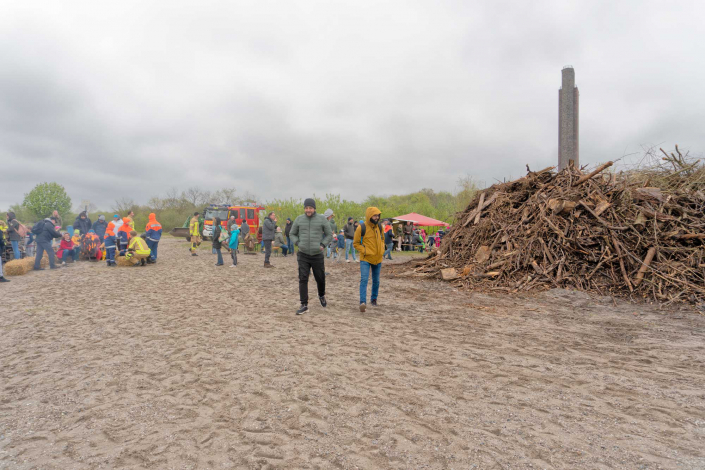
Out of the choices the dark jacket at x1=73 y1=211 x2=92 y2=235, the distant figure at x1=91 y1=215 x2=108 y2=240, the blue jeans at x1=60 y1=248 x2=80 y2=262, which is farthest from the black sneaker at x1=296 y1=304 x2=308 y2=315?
the distant figure at x1=91 y1=215 x2=108 y2=240

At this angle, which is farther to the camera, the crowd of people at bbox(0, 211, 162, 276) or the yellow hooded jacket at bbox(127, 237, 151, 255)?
the yellow hooded jacket at bbox(127, 237, 151, 255)

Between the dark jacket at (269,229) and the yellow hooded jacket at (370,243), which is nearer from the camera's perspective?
the yellow hooded jacket at (370,243)

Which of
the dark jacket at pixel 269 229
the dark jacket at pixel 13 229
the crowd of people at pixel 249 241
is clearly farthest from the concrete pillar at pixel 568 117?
the dark jacket at pixel 13 229

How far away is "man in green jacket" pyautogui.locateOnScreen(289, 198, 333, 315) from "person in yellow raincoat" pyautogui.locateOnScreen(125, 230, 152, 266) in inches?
382

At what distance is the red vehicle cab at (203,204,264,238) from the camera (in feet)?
81.5

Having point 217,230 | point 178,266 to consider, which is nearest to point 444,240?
point 217,230

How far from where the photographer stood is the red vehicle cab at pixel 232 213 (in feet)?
81.5

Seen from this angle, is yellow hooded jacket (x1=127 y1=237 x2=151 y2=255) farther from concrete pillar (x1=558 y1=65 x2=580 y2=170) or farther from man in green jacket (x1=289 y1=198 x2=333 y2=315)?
concrete pillar (x1=558 y1=65 x2=580 y2=170)

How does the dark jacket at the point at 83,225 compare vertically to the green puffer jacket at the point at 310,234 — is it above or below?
above

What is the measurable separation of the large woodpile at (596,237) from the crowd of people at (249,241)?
3411 mm

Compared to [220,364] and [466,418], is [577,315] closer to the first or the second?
[466,418]

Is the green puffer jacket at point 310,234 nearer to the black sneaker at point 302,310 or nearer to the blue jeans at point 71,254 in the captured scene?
the black sneaker at point 302,310

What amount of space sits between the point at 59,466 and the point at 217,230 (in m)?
12.3

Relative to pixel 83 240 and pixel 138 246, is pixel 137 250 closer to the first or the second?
pixel 138 246
